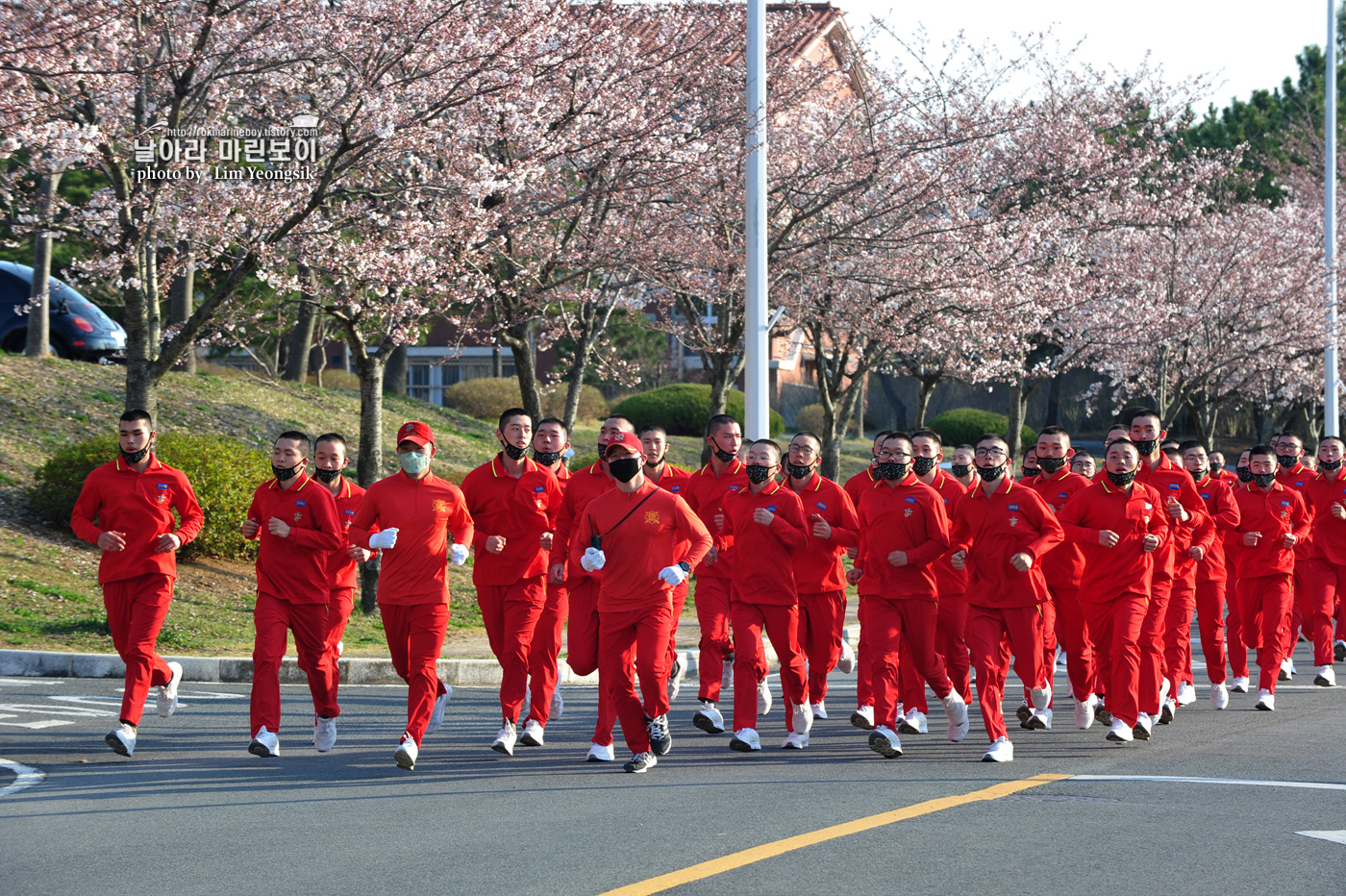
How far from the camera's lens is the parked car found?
22875 millimetres

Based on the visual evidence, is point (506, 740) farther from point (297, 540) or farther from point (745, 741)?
point (297, 540)

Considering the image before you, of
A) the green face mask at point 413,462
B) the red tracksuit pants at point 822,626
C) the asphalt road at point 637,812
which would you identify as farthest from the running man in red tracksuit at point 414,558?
the red tracksuit pants at point 822,626

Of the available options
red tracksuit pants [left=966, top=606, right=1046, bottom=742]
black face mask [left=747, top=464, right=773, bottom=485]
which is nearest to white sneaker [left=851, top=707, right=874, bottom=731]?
red tracksuit pants [left=966, top=606, right=1046, bottom=742]

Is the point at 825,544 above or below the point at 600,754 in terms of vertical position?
above

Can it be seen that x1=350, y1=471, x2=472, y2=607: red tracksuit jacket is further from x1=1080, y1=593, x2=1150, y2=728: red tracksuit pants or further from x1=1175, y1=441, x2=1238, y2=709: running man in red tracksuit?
x1=1175, y1=441, x2=1238, y2=709: running man in red tracksuit

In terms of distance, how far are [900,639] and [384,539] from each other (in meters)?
3.31

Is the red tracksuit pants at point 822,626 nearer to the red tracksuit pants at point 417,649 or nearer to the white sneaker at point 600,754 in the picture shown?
the white sneaker at point 600,754

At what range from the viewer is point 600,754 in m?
8.95

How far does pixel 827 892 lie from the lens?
5.80 meters

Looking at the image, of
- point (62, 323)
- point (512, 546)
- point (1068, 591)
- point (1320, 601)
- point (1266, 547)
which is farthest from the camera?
point (62, 323)

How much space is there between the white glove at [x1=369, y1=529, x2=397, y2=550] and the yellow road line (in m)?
3.08

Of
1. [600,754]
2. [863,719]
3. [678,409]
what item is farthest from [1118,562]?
[678,409]

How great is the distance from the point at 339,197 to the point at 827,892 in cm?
1006

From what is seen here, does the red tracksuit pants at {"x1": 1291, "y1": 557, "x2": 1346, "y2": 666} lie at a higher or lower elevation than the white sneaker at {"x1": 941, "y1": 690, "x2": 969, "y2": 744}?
higher
